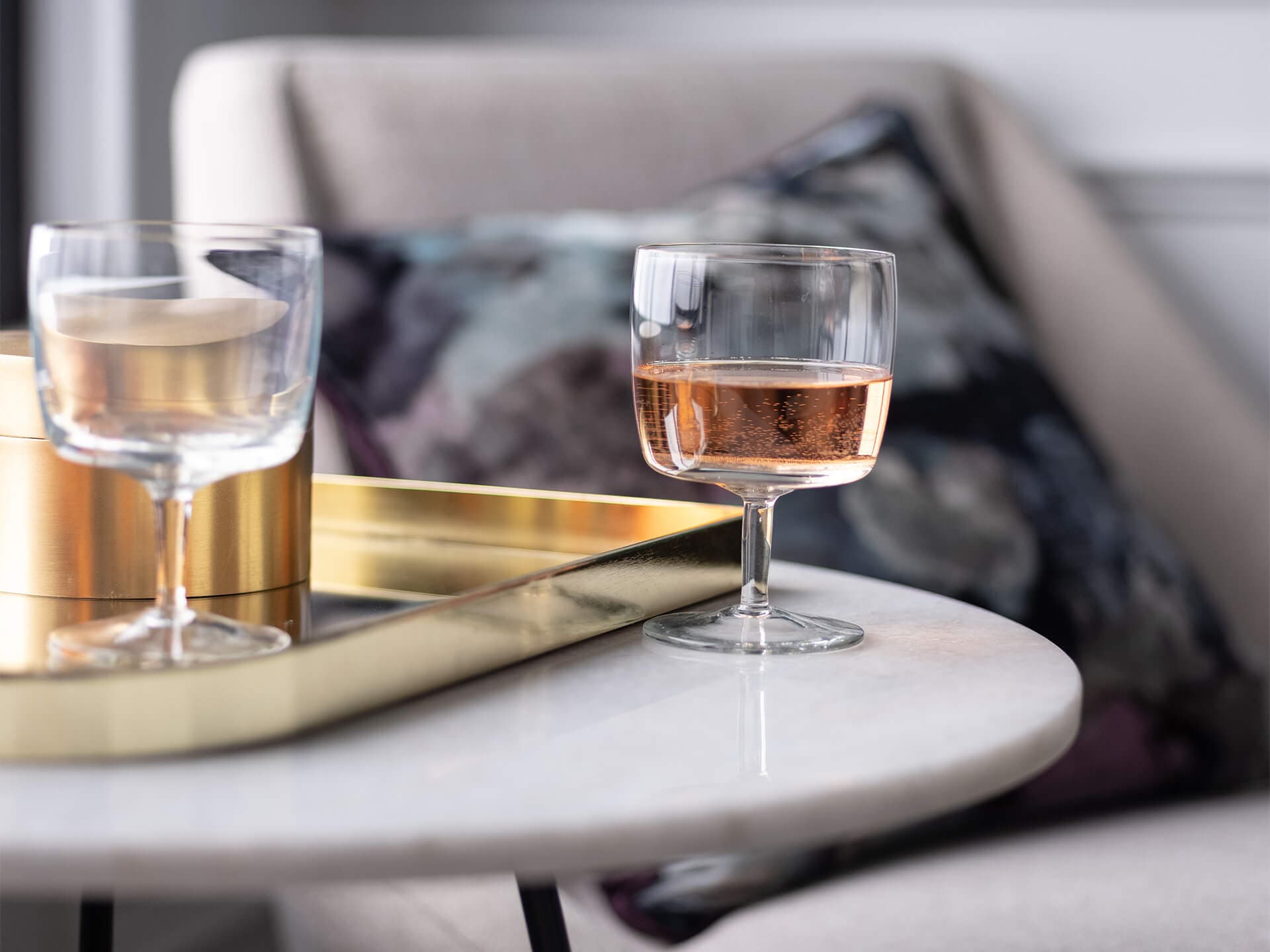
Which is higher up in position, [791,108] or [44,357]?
[791,108]

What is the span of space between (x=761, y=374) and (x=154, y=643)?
0.23m

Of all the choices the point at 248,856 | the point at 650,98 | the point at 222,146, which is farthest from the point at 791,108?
the point at 248,856

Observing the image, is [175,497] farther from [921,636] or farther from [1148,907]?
[1148,907]

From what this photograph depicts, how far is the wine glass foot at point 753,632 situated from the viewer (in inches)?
20.5

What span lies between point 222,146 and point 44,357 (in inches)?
34.4

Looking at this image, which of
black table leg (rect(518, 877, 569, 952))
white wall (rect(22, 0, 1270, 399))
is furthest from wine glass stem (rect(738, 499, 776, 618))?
white wall (rect(22, 0, 1270, 399))

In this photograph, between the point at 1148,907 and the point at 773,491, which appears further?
the point at 1148,907

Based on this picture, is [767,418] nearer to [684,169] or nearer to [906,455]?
[906,455]

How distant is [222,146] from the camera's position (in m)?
1.24

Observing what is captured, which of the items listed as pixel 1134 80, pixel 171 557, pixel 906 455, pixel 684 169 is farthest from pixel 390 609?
pixel 1134 80

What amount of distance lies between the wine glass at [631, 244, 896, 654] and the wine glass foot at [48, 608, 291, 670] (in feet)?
0.51

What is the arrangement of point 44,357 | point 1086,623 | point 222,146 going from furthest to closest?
point 222,146, point 1086,623, point 44,357

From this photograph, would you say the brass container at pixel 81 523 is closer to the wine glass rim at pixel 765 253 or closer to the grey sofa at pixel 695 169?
the wine glass rim at pixel 765 253

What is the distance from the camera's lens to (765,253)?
552mm
